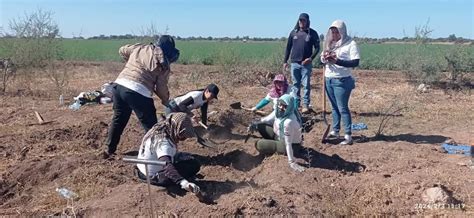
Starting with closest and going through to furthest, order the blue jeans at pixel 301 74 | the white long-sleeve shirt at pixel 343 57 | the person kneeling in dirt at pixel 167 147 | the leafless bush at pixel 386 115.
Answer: the person kneeling in dirt at pixel 167 147, the white long-sleeve shirt at pixel 343 57, the leafless bush at pixel 386 115, the blue jeans at pixel 301 74

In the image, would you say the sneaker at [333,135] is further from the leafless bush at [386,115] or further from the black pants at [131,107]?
the black pants at [131,107]

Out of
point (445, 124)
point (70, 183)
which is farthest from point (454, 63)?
point (70, 183)

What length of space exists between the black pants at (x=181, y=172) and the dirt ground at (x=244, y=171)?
0.09 meters

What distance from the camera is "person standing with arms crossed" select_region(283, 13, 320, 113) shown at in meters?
7.88

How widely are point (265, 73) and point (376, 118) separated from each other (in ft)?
19.3

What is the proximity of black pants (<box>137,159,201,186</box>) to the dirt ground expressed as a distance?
0.31 feet

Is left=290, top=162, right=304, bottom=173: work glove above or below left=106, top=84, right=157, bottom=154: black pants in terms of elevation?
below

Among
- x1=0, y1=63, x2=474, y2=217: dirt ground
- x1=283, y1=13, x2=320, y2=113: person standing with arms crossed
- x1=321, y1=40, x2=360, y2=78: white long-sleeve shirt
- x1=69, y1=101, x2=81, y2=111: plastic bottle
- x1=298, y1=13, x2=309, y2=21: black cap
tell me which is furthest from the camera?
x1=69, y1=101, x2=81, y2=111: plastic bottle

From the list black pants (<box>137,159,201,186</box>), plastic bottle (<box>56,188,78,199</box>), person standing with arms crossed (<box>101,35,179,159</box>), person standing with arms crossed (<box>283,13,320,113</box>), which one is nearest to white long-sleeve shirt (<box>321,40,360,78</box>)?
person standing with arms crossed (<box>283,13,320,113</box>)

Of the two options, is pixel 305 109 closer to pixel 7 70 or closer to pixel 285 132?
pixel 285 132

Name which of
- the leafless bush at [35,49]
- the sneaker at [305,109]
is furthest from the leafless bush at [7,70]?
the sneaker at [305,109]

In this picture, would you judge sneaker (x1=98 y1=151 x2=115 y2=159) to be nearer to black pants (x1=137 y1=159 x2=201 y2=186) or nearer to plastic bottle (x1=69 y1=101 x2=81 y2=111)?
black pants (x1=137 y1=159 x2=201 y2=186)

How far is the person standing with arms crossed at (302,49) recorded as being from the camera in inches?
310

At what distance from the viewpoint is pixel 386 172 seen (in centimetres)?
543
